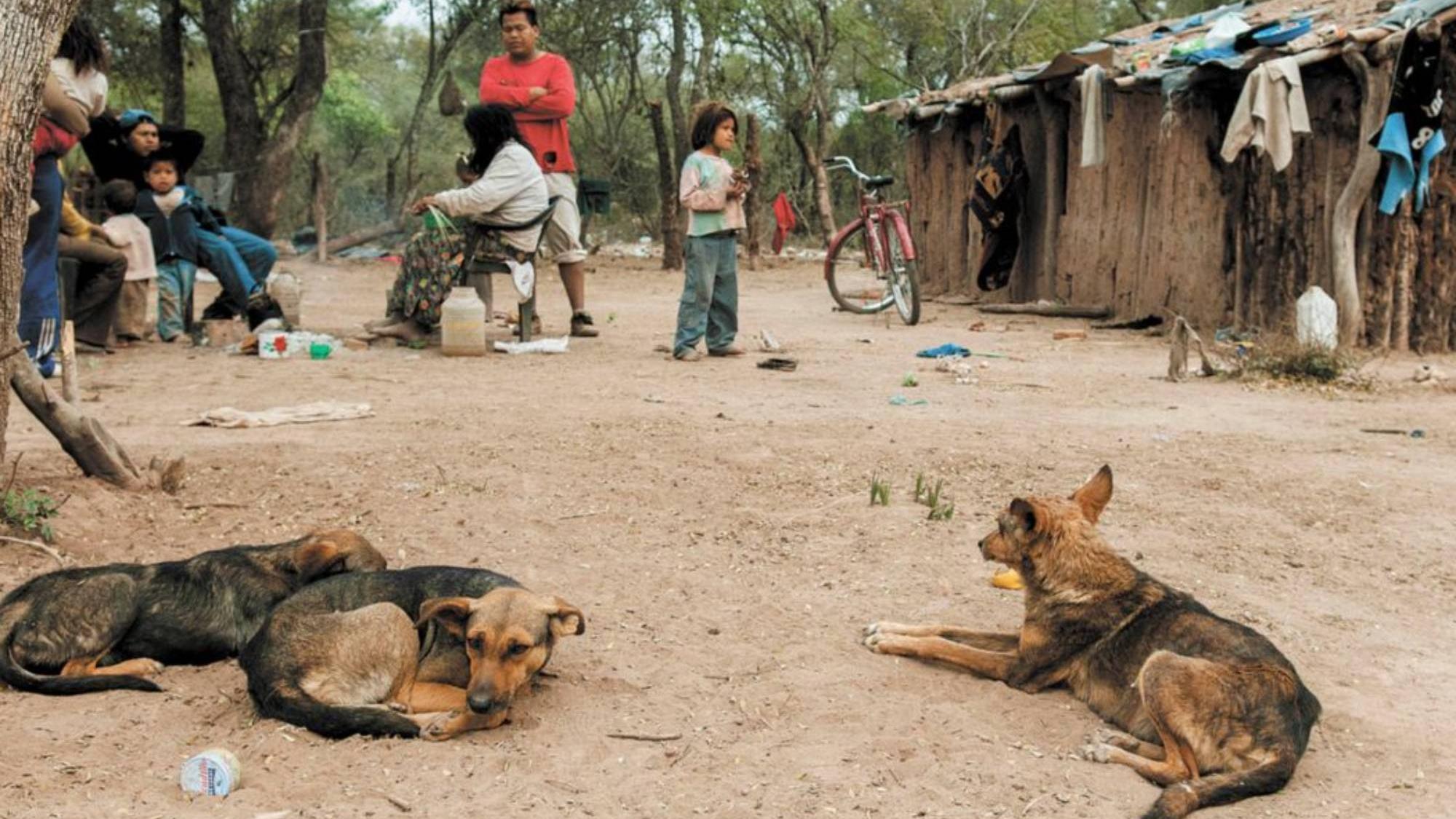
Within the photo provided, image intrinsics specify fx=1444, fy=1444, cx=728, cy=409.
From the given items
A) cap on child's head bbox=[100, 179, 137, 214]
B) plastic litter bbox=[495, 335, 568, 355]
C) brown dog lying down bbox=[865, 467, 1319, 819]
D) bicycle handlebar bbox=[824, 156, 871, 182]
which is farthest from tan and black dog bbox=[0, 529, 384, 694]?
bicycle handlebar bbox=[824, 156, 871, 182]

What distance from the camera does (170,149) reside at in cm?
1059

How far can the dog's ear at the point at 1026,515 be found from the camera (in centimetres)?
389

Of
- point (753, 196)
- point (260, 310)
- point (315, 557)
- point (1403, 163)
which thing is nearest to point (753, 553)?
point (315, 557)

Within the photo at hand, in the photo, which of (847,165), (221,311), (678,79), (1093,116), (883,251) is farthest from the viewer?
(678,79)

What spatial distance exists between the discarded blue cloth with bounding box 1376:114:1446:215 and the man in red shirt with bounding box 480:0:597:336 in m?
5.71

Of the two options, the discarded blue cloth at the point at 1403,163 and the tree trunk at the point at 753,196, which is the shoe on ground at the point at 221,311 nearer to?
the discarded blue cloth at the point at 1403,163

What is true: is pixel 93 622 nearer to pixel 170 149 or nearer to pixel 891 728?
pixel 891 728

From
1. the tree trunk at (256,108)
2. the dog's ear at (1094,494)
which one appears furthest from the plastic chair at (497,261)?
the tree trunk at (256,108)

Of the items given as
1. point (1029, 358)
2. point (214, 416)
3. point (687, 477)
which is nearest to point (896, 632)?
point (687, 477)

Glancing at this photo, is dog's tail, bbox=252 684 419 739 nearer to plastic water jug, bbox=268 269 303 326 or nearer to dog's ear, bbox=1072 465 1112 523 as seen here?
dog's ear, bbox=1072 465 1112 523

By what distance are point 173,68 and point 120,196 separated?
1160cm

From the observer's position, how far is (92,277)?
964cm

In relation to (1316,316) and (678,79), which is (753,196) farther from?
(1316,316)

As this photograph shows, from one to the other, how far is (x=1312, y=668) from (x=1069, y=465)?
7.66 feet
